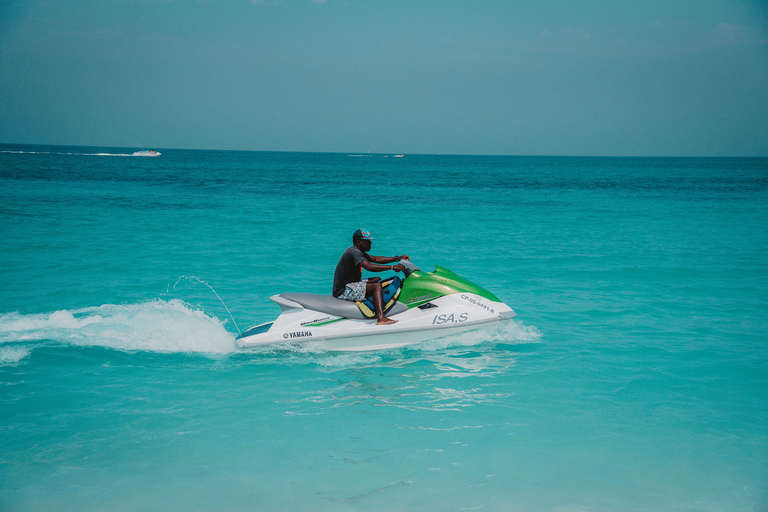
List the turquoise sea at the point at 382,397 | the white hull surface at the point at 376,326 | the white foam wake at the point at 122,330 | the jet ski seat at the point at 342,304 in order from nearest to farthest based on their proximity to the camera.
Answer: the turquoise sea at the point at 382,397 → the white hull surface at the point at 376,326 → the jet ski seat at the point at 342,304 → the white foam wake at the point at 122,330

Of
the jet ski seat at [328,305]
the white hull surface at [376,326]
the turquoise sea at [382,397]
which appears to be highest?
the jet ski seat at [328,305]

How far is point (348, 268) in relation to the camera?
24.0 feet

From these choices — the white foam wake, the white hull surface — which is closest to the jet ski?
the white hull surface

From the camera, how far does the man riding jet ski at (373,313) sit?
7172 millimetres

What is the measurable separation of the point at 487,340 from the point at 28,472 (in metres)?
5.54

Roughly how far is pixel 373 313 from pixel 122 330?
381cm

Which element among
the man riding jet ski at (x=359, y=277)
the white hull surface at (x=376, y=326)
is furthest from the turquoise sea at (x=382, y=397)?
the man riding jet ski at (x=359, y=277)

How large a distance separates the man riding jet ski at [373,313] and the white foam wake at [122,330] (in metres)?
0.95

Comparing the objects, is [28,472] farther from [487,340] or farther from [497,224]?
[497,224]

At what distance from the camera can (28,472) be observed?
462 centimetres

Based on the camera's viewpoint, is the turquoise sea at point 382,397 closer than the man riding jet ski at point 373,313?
Yes

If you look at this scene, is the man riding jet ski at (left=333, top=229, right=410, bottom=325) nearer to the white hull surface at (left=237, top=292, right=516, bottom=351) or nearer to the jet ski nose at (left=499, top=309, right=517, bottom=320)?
the white hull surface at (left=237, top=292, right=516, bottom=351)

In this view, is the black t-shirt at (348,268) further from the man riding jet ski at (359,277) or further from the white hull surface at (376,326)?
the white hull surface at (376,326)

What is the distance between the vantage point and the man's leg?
719 centimetres
